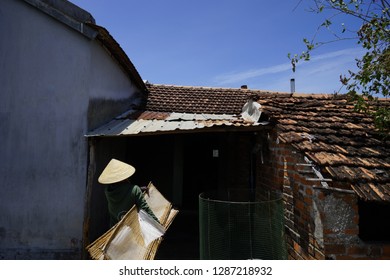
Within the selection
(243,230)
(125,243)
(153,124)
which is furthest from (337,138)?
(153,124)

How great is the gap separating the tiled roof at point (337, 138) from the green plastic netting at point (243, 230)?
98 cm

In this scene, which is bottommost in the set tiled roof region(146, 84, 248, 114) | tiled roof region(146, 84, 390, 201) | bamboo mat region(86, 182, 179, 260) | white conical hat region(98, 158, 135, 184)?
bamboo mat region(86, 182, 179, 260)

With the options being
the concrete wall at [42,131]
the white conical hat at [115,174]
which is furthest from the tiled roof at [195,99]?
the white conical hat at [115,174]

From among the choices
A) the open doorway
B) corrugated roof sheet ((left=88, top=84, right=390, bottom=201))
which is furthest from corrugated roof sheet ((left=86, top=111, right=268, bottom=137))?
the open doorway

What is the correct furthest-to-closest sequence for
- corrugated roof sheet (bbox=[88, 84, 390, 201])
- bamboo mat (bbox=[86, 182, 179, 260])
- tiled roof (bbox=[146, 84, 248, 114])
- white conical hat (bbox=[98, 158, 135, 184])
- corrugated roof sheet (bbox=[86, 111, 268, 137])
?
tiled roof (bbox=[146, 84, 248, 114]) → corrugated roof sheet (bbox=[86, 111, 268, 137]) → white conical hat (bbox=[98, 158, 135, 184]) → corrugated roof sheet (bbox=[88, 84, 390, 201]) → bamboo mat (bbox=[86, 182, 179, 260])

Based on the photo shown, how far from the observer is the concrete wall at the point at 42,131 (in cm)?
576

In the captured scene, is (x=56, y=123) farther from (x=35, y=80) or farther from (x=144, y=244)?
(x=144, y=244)

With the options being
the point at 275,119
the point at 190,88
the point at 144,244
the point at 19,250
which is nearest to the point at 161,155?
the point at 190,88

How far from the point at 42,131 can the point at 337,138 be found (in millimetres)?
5720

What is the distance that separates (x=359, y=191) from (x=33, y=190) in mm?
5950

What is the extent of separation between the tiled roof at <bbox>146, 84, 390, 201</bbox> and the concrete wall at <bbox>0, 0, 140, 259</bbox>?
13.1ft

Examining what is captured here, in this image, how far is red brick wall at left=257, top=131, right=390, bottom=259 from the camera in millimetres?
3328

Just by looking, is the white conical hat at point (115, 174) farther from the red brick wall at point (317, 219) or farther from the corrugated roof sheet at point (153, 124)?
the red brick wall at point (317, 219)

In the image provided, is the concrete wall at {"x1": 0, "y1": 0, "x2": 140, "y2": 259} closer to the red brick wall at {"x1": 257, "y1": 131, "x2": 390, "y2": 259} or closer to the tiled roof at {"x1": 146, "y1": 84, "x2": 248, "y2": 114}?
the tiled roof at {"x1": 146, "y1": 84, "x2": 248, "y2": 114}
